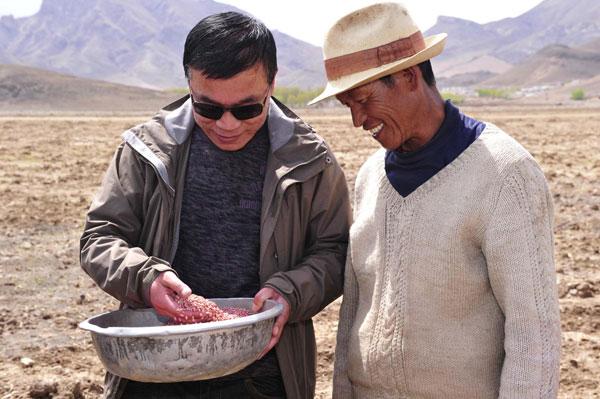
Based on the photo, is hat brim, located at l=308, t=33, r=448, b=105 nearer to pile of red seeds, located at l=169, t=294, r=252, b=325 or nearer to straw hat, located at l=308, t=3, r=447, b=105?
straw hat, located at l=308, t=3, r=447, b=105

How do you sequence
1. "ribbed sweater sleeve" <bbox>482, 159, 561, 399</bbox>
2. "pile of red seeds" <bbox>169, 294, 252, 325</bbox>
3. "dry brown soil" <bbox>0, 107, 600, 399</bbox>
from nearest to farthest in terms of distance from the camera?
"ribbed sweater sleeve" <bbox>482, 159, 561, 399</bbox>, "pile of red seeds" <bbox>169, 294, 252, 325</bbox>, "dry brown soil" <bbox>0, 107, 600, 399</bbox>

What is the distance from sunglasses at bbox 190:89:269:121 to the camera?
7.74ft

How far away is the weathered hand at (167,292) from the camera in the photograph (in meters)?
2.16

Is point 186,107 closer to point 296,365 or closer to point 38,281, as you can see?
point 296,365

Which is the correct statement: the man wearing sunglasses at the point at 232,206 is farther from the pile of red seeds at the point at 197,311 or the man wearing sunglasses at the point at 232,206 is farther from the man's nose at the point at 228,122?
the pile of red seeds at the point at 197,311

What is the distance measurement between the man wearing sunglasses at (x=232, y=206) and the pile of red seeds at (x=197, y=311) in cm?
18

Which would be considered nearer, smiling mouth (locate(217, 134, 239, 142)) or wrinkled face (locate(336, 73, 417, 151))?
wrinkled face (locate(336, 73, 417, 151))

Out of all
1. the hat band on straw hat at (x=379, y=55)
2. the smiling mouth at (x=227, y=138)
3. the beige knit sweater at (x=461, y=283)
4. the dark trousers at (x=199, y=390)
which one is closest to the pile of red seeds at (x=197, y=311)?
the dark trousers at (x=199, y=390)

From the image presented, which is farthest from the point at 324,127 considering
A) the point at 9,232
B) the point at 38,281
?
the point at 38,281

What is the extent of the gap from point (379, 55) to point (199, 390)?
4.20ft

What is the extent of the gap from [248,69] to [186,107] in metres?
0.34

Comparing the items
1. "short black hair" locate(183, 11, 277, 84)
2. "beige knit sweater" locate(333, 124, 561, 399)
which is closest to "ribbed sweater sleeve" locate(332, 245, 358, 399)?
"beige knit sweater" locate(333, 124, 561, 399)

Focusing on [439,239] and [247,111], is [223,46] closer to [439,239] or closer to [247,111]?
[247,111]

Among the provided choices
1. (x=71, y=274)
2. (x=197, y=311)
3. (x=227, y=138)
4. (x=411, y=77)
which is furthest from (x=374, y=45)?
(x=71, y=274)
